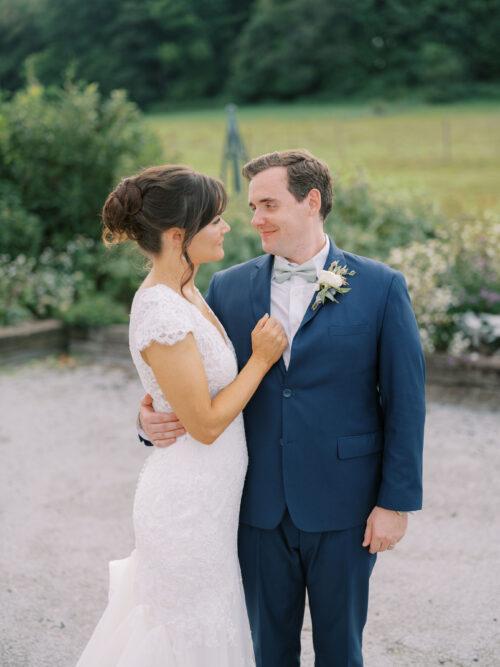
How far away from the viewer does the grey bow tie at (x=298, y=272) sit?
110 inches

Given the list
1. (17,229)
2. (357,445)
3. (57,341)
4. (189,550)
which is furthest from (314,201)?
(17,229)

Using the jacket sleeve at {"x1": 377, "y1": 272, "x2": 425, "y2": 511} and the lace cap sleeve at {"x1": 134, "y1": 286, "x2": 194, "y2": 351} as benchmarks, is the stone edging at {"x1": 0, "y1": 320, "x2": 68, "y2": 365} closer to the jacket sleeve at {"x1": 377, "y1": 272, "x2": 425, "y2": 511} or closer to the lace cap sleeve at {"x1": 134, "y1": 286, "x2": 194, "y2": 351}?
the lace cap sleeve at {"x1": 134, "y1": 286, "x2": 194, "y2": 351}

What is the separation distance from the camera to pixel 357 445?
281 cm

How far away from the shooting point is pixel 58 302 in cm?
919

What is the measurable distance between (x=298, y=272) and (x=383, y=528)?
35.6 inches

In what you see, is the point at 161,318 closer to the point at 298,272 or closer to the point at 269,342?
the point at 269,342

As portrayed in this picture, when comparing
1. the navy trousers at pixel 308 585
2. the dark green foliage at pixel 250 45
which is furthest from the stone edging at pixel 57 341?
the dark green foliage at pixel 250 45

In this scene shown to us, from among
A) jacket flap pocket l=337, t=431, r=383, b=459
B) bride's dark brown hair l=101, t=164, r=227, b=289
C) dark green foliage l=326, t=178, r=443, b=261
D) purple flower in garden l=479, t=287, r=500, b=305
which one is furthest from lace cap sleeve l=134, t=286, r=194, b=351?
dark green foliage l=326, t=178, r=443, b=261

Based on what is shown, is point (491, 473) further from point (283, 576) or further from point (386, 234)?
point (386, 234)

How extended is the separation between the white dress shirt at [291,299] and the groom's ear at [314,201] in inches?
6.8

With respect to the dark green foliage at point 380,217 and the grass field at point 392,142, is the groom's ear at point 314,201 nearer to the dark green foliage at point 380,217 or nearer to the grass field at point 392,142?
the dark green foliage at point 380,217

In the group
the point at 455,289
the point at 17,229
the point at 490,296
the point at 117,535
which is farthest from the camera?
the point at 17,229

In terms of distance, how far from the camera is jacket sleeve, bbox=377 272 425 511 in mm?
2699

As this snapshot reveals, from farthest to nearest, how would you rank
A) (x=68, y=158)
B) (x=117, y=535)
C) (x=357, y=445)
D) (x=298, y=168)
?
(x=68, y=158) → (x=117, y=535) → (x=357, y=445) → (x=298, y=168)
